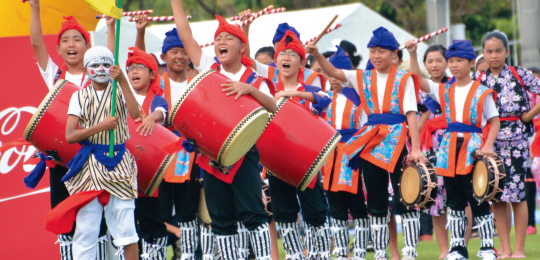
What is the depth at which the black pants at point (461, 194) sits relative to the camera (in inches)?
271

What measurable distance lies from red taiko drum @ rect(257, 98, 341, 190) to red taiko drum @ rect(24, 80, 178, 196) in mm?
725

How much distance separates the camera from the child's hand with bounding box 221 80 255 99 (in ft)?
17.2

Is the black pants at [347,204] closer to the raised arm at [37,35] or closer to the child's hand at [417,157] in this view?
the child's hand at [417,157]

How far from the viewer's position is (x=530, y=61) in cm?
1305

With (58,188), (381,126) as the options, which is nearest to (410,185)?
(381,126)

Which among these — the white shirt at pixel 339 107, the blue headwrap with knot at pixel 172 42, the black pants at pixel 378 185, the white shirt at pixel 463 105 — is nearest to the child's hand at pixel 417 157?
the black pants at pixel 378 185

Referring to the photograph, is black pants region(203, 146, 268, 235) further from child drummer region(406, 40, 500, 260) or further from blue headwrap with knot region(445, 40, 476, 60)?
blue headwrap with knot region(445, 40, 476, 60)

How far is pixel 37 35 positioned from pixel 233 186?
1952 millimetres

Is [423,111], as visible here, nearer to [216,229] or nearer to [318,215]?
[318,215]

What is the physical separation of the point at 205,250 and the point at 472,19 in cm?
2012

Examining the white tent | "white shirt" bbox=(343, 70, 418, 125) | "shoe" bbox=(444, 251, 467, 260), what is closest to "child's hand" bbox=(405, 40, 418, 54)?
"white shirt" bbox=(343, 70, 418, 125)

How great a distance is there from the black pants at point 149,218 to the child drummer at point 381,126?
1567mm

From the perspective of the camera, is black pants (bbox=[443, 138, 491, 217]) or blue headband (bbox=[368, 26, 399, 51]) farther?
black pants (bbox=[443, 138, 491, 217])

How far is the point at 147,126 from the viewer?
5.91m
